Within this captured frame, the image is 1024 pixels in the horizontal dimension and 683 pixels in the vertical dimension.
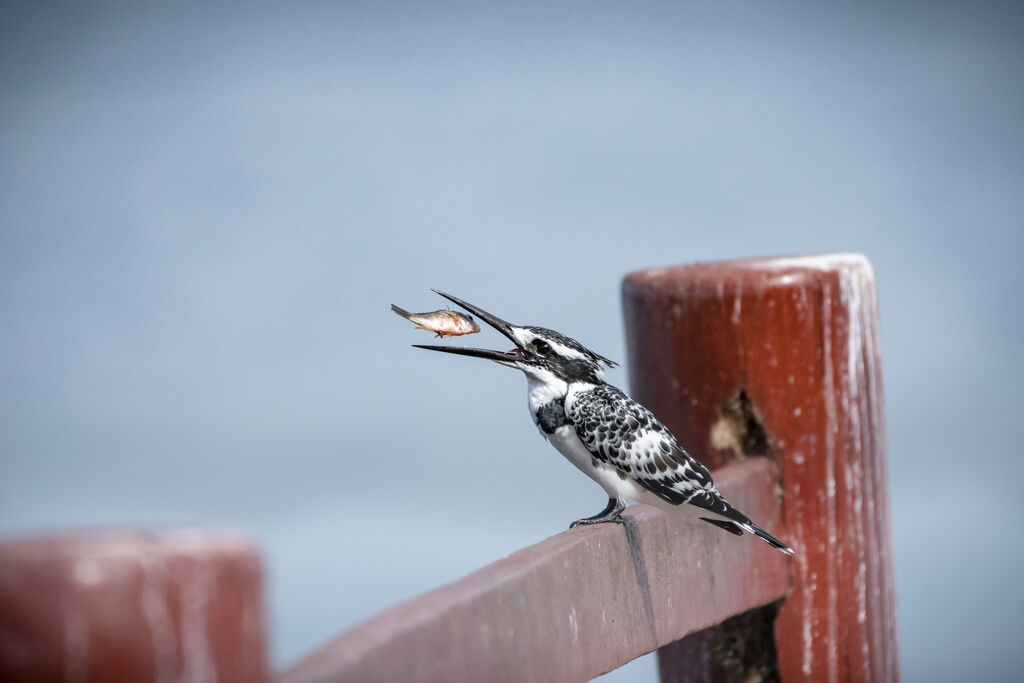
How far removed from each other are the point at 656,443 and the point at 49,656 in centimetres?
275

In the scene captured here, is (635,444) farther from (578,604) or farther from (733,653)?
(578,604)

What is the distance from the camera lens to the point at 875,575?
10.0ft

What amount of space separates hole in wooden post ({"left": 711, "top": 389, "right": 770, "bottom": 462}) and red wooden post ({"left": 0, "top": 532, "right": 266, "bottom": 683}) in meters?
2.20

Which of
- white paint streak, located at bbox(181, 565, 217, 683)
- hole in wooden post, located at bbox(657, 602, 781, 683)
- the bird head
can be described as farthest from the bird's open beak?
white paint streak, located at bbox(181, 565, 217, 683)

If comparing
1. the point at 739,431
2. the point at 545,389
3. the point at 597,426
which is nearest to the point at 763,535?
the point at 739,431

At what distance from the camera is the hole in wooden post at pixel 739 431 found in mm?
2998

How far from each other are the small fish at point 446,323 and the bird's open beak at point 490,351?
0.22ft

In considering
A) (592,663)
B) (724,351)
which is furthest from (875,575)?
(592,663)

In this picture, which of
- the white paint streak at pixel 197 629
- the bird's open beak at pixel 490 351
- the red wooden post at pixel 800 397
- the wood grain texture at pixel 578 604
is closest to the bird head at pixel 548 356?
the bird's open beak at pixel 490 351

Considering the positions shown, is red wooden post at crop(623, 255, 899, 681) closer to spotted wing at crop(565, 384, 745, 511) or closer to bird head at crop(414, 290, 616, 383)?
spotted wing at crop(565, 384, 745, 511)

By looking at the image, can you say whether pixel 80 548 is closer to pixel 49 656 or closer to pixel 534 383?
pixel 49 656

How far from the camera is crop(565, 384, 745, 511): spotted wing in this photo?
3293 mm

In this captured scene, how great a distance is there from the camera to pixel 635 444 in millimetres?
3576

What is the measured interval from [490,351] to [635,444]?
59 cm
